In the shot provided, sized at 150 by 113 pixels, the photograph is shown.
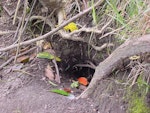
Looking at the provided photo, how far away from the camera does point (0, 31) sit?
2.60m

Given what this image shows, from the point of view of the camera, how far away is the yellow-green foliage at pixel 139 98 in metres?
1.82

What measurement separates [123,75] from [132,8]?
1.42 ft

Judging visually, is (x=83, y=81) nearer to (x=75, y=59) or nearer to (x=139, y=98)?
(x=75, y=59)

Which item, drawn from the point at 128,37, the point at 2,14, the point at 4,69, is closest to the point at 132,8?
the point at 128,37

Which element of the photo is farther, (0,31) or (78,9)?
(0,31)

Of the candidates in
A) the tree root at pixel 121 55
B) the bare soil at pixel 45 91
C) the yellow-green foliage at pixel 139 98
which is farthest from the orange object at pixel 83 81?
the yellow-green foliage at pixel 139 98

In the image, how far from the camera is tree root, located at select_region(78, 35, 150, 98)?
1.77 m

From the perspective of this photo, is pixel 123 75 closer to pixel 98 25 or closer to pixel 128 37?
pixel 128 37

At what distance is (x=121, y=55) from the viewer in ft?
6.09

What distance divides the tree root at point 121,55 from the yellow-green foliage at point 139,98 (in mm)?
143

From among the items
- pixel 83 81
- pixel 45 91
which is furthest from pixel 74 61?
pixel 45 91

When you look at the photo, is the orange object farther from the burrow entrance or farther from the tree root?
the tree root

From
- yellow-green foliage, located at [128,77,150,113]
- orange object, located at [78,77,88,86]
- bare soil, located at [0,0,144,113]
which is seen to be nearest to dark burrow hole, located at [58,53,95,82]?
bare soil, located at [0,0,144,113]

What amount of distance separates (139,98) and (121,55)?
24 centimetres
